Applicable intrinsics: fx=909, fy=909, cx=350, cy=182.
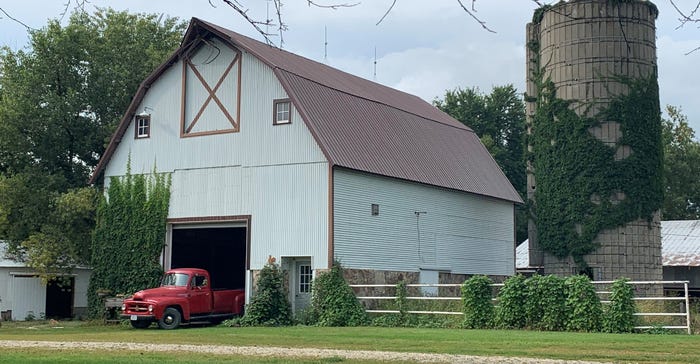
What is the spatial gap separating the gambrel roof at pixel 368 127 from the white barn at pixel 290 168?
76mm

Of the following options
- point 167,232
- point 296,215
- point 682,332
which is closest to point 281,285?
point 296,215

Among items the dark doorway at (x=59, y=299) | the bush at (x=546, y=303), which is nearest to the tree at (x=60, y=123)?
the dark doorway at (x=59, y=299)

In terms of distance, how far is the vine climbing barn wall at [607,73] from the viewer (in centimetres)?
3834

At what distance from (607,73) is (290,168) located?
1495 cm

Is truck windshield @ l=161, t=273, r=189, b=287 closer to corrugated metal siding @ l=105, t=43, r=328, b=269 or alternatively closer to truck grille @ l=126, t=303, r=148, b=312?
truck grille @ l=126, t=303, r=148, b=312

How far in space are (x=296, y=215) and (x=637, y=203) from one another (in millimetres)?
15201

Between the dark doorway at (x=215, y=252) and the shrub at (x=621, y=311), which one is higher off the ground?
the dark doorway at (x=215, y=252)

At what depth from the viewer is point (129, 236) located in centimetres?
3609

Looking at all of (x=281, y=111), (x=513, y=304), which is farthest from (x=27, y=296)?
(x=513, y=304)

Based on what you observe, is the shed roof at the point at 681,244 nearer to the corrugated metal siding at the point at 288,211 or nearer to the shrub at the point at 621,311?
the shrub at the point at 621,311

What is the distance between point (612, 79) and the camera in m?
38.6

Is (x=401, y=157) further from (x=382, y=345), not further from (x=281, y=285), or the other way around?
(x=382, y=345)

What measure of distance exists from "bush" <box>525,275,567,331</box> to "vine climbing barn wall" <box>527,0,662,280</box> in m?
12.0

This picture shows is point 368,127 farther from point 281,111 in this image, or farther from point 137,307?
point 137,307
